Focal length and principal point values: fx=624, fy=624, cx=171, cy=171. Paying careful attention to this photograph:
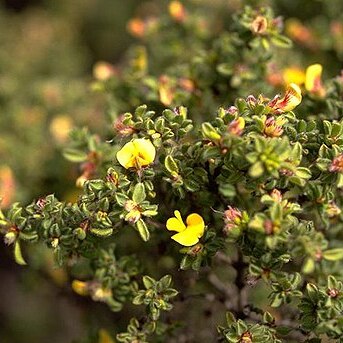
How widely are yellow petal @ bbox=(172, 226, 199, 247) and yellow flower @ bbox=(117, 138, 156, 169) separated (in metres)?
0.13

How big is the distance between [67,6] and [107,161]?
167cm

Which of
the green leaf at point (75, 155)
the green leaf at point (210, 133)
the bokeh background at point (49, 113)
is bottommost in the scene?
the bokeh background at point (49, 113)

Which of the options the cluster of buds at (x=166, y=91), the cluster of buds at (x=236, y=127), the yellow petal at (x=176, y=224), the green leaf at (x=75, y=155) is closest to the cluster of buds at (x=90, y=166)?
the green leaf at (x=75, y=155)

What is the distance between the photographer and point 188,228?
104cm

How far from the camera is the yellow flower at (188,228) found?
1.01 metres

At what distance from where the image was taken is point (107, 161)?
128cm

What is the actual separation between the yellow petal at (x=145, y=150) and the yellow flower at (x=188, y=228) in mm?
103

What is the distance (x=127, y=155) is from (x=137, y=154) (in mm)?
17

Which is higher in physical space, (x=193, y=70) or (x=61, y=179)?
(x=193, y=70)

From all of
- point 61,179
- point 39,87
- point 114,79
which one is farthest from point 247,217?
point 39,87

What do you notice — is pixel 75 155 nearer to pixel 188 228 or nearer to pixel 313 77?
pixel 188 228

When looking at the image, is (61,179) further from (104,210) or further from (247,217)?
(247,217)

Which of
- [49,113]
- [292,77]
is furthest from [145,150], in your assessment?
[49,113]

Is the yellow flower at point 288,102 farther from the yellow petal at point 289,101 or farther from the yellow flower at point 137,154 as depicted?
the yellow flower at point 137,154
